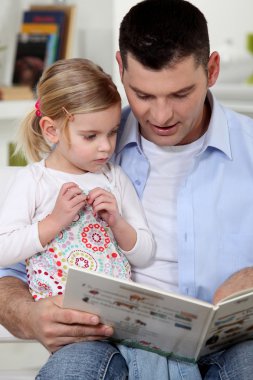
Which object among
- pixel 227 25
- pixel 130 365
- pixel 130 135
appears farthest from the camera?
pixel 227 25

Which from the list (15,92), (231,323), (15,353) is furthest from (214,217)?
(15,92)

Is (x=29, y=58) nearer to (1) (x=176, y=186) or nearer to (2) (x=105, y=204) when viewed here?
(1) (x=176, y=186)

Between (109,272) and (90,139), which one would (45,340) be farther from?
(90,139)

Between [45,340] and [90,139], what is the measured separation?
47 cm

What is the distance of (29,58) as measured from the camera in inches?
125

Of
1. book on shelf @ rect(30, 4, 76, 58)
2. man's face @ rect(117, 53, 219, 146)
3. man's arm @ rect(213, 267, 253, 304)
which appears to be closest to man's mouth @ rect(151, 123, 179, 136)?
man's face @ rect(117, 53, 219, 146)

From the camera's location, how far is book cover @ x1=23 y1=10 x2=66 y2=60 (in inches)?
124

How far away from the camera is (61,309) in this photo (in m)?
1.51

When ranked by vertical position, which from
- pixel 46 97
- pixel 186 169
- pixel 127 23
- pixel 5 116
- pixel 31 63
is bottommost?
pixel 5 116

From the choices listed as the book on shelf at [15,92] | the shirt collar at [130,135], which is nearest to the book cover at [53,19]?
the book on shelf at [15,92]

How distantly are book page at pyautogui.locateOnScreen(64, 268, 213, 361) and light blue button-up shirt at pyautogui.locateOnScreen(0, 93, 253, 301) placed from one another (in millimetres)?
261

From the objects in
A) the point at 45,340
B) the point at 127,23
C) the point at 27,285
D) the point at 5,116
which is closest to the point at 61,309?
the point at 45,340

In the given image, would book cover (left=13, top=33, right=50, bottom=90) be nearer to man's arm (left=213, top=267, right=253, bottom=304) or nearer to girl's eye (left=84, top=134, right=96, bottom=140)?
girl's eye (left=84, top=134, right=96, bottom=140)

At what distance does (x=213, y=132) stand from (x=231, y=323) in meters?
0.54
